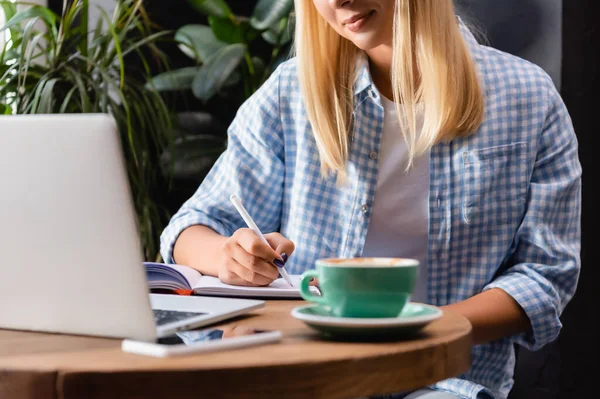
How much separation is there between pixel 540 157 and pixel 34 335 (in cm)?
95

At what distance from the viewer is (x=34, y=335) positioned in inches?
32.2

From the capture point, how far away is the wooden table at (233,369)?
64cm

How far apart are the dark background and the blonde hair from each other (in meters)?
0.59

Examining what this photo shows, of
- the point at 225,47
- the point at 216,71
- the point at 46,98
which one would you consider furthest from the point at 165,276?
the point at 225,47

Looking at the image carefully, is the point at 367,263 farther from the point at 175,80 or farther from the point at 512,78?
the point at 175,80

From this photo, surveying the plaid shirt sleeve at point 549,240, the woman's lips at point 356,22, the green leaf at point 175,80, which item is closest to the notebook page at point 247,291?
the plaid shirt sleeve at point 549,240

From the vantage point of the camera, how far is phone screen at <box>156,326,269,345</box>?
770 mm

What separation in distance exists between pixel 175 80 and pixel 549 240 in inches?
61.6

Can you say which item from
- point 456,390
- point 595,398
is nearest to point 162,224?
point 595,398

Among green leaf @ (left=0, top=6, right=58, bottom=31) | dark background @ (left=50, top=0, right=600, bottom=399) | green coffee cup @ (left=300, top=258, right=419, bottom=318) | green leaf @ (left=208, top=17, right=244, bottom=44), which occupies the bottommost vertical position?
dark background @ (left=50, top=0, right=600, bottom=399)

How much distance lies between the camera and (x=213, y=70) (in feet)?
8.32

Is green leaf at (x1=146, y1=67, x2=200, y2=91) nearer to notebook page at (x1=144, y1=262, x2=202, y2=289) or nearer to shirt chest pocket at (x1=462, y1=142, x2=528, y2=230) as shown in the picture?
shirt chest pocket at (x1=462, y1=142, x2=528, y2=230)

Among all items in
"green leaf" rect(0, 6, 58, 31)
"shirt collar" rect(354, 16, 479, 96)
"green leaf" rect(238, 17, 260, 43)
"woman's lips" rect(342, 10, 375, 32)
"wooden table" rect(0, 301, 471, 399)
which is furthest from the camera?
"green leaf" rect(238, 17, 260, 43)

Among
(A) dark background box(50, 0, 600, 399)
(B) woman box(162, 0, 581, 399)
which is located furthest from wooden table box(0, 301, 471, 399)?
(A) dark background box(50, 0, 600, 399)
